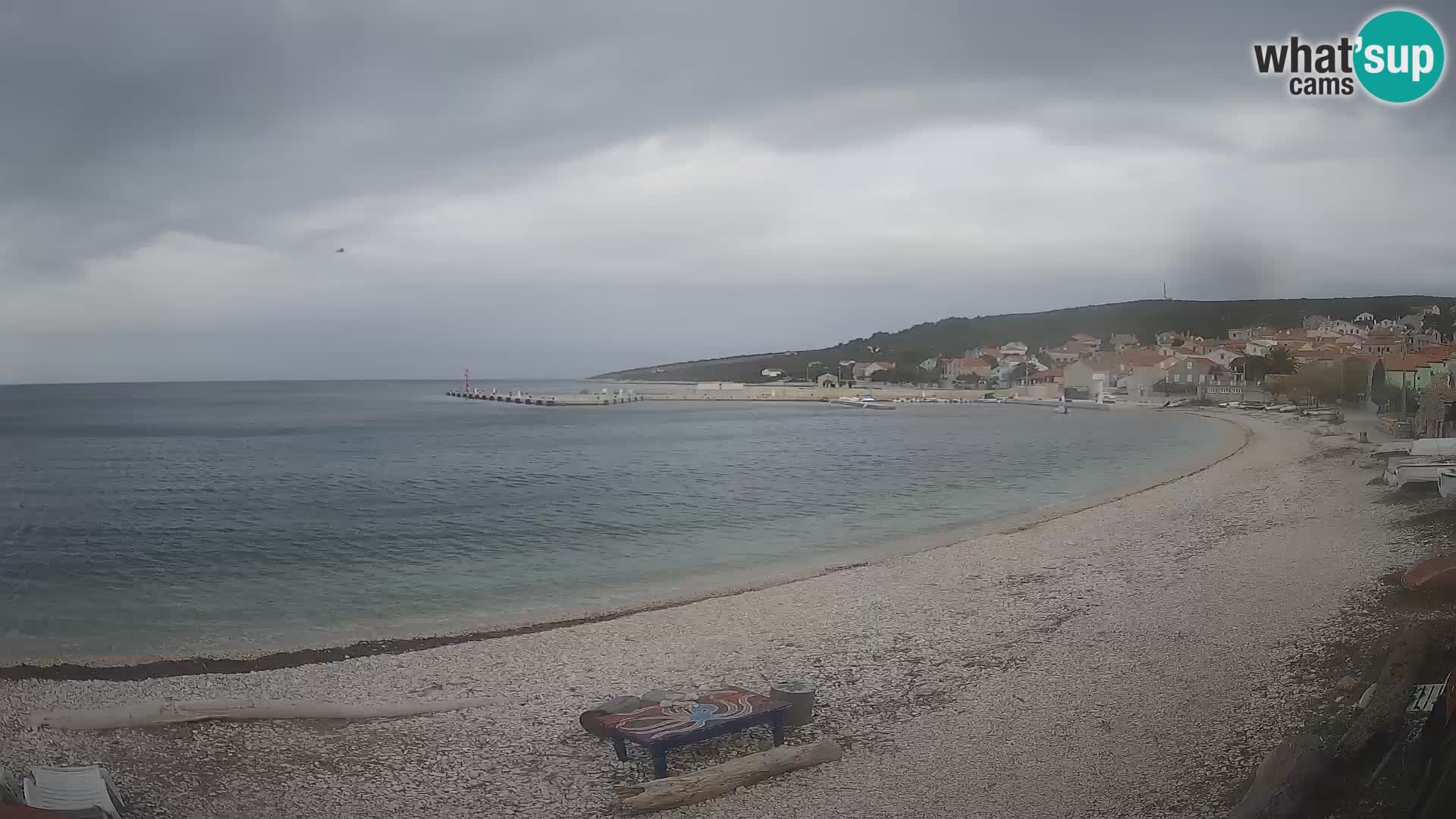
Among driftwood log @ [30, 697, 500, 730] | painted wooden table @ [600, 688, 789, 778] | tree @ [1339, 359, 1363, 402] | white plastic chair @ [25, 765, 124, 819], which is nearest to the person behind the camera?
white plastic chair @ [25, 765, 124, 819]

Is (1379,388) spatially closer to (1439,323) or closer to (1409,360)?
(1409,360)

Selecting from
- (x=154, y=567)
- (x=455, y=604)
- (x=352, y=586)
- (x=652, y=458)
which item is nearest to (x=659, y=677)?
(x=455, y=604)

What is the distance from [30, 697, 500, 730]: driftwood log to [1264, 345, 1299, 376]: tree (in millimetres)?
40446

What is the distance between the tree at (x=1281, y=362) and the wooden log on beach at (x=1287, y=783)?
130ft

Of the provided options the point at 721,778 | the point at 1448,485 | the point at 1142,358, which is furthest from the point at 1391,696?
the point at 1142,358

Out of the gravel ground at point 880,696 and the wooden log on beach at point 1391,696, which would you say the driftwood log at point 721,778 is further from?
the wooden log on beach at point 1391,696

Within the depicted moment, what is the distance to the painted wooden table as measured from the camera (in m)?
5.22

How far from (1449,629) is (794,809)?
441 cm

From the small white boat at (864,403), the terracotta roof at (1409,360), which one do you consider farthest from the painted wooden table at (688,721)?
the small white boat at (864,403)

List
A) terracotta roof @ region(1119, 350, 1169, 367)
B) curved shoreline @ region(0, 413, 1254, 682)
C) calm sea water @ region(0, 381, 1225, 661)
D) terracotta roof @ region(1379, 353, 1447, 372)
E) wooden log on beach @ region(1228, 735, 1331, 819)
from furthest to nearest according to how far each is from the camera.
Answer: terracotta roof @ region(1119, 350, 1169, 367) < terracotta roof @ region(1379, 353, 1447, 372) < calm sea water @ region(0, 381, 1225, 661) < curved shoreline @ region(0, 413, 1254, 682) < wooden log on beach @ region(1228, 735, 1331, 819)

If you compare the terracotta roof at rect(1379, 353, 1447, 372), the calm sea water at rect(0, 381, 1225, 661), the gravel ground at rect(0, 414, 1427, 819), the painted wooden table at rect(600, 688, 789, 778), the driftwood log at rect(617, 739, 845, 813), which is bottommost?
the calm sea water at rect(0, 381, 1225, 661)

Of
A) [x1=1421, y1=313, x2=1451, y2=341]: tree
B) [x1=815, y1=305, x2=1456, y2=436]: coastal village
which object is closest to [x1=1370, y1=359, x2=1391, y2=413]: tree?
[x1=815, y1=305, x2=1456, y2=436]: coastal village

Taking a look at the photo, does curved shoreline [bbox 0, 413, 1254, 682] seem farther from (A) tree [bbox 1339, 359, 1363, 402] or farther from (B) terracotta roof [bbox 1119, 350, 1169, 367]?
(B) terracotta roof [bbox 1119, 350, 1169, 367]

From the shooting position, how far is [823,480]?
26.3 m
